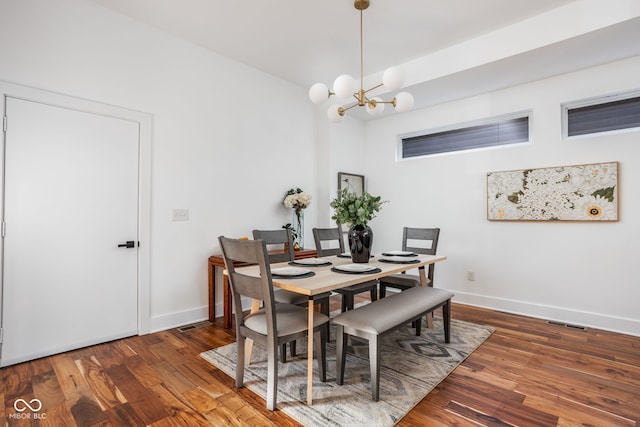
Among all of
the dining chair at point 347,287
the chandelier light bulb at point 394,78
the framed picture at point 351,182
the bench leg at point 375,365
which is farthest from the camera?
the framed picture at point 351,182

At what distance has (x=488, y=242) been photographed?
12.6ft

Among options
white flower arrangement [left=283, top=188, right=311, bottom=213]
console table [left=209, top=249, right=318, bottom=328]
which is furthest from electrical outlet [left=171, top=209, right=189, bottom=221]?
white flower arrangement [left=283, top=188, right=311, bottom=213]

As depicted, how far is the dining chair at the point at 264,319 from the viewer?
5.66 feet

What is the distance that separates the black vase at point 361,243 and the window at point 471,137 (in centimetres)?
237

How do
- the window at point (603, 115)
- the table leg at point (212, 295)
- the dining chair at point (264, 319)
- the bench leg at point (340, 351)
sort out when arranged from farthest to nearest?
the table leg at point (212, 295), the window at point (603, 115), the bench leg at point (340, 351), the dining chair at point (264, 319)

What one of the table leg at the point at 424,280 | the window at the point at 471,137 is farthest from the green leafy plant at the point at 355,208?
the window at the point at 471,137

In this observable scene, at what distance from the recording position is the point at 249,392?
1.98 meters

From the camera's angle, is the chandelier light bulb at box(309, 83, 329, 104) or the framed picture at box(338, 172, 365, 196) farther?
the framed picture at box(338, 172, 365, 196)

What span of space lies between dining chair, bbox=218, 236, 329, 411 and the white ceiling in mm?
2131

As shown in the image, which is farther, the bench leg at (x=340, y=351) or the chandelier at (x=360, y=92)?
the chandelier at (x=360, y=92)

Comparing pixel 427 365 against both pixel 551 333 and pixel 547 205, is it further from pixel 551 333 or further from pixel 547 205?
pixel 547 205

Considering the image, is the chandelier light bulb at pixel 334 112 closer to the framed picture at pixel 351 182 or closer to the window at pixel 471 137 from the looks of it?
the framed picture at pixel 351 182

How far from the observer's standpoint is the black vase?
2529 mm

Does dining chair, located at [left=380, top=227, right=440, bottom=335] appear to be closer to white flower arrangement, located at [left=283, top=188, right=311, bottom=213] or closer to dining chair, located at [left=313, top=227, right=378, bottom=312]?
dining chair, located at [left=313, top=227, right=378, bottom=312]
